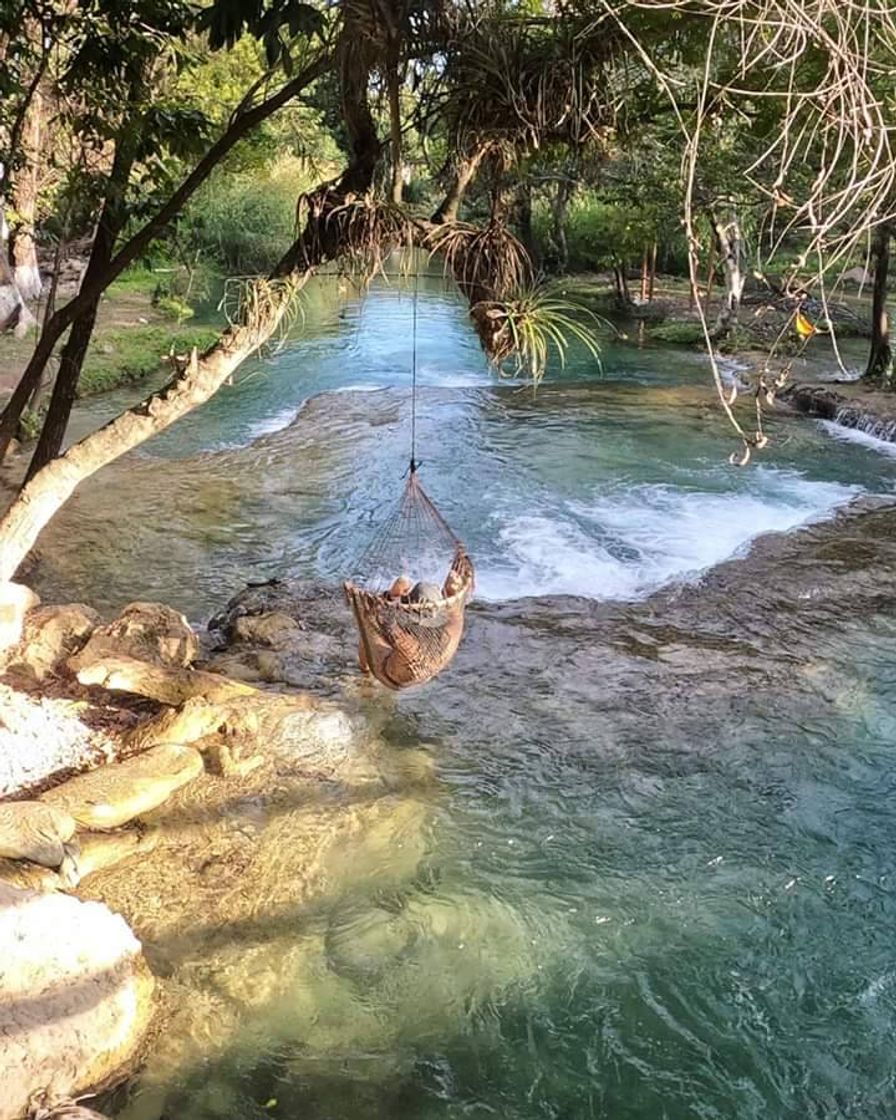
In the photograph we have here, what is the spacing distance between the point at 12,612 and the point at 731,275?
1022cm

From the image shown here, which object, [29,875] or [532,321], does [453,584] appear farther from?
[29,875]

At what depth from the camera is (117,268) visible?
141 inches

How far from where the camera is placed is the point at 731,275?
12.1 metres

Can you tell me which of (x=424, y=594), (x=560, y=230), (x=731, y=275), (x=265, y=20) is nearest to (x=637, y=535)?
(x=424, y=594)

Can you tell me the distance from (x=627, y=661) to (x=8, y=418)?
2913 millimetres

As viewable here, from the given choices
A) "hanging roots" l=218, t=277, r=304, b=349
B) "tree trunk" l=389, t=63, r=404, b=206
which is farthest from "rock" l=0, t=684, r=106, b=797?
"tree trunk" l=389, t=63, r=404, b=206

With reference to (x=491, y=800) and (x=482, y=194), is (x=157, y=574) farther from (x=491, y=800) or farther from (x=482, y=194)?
(x=482, y=194)

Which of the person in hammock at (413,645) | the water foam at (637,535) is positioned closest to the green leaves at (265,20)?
the person in hammock at (413,645)

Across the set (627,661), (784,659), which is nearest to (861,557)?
(784,659)

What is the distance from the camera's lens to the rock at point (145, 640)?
4.01m

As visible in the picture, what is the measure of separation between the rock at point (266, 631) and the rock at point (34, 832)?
1.74 m

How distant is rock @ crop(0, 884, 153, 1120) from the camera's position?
2.43 m

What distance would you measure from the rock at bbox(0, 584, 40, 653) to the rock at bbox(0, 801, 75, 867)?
1.05 meters

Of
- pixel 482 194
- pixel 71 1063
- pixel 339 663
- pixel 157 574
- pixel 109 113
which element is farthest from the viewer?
pixel 157 574
